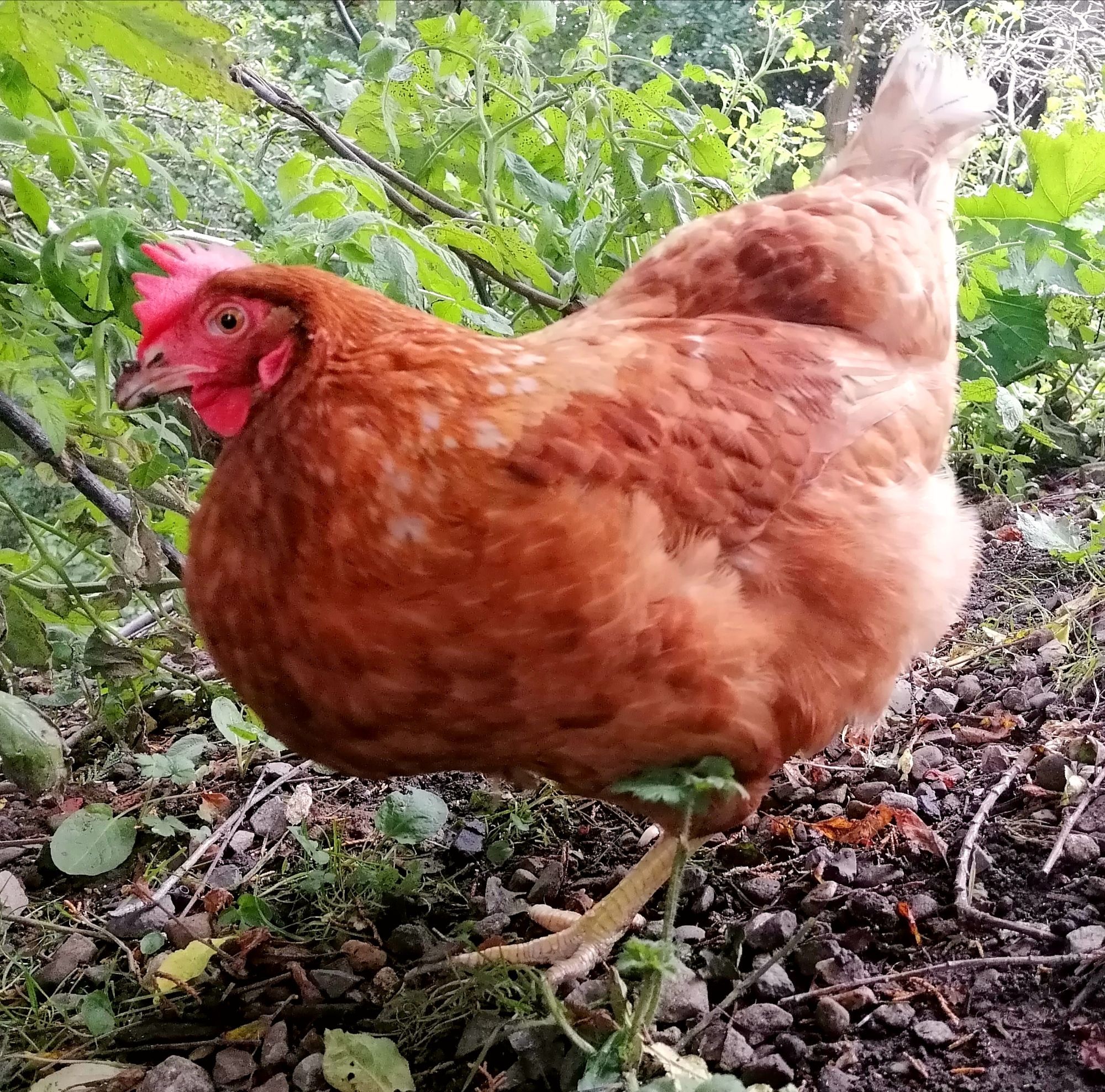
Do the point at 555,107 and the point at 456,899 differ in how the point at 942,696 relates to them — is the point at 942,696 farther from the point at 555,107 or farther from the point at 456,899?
the point at 555,107

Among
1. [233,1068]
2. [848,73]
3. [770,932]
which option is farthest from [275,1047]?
[848,73]

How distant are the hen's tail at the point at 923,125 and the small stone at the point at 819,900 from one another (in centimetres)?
136

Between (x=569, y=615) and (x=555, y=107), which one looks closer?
(x=569, y=615)

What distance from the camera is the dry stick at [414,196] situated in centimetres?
182

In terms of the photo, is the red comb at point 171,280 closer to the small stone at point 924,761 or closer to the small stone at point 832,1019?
the small stone at point 832,1019

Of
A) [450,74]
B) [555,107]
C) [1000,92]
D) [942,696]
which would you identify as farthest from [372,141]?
[1000,92]

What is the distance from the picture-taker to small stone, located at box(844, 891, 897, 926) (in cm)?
131

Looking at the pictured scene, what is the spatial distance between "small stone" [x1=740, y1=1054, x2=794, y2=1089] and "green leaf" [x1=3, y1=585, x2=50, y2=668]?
3.86 feet

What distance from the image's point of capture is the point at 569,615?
1.02 metres

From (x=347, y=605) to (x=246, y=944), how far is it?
0.70 meters

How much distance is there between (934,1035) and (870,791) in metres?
0.55

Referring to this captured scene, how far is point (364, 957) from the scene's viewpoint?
1.33m

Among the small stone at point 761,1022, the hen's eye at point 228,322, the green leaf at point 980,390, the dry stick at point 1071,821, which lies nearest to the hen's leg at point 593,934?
the small stone at point 761,1022

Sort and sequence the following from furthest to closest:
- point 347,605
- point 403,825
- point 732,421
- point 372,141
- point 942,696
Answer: point 372,141, point 942,696, point 403,825, point 732,421, point 347,605
